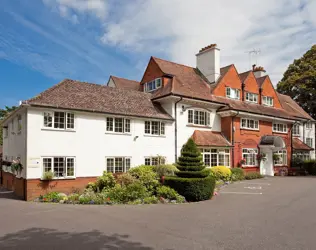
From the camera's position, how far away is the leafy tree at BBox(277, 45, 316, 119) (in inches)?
1515

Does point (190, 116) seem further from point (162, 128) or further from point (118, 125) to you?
point (118, 125)

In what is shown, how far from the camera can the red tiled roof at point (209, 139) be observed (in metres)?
22.3

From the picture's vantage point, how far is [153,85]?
2536 centimetres

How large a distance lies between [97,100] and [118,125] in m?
2.18

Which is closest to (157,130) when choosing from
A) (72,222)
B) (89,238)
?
(72,222)

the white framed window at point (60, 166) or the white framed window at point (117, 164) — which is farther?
the white framed window at point (117, 164)

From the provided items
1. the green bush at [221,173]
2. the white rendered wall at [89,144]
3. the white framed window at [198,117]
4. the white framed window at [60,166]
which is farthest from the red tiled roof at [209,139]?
the white framed window at [60,166]

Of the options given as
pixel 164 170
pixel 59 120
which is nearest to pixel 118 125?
pixel 59 120

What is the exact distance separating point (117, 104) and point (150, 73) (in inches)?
295

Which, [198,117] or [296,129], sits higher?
[198,117]

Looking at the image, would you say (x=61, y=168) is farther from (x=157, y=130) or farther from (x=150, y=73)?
(x=150, y=73)

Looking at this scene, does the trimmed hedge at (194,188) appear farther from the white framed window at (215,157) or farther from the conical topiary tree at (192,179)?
the white framed window at (215,157)

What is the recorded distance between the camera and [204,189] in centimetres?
1459

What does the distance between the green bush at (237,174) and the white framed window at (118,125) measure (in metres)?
9.50
